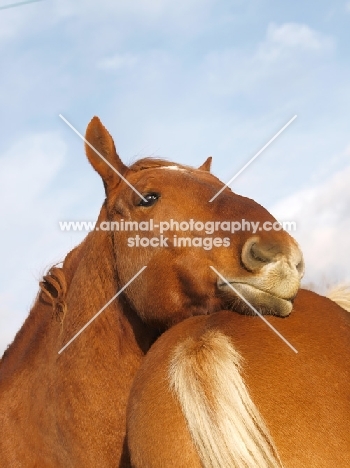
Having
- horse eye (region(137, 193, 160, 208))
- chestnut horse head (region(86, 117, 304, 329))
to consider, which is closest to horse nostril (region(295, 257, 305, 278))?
chestnut horse head (region(86, 117, 304, 329))

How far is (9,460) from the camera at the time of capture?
380cm

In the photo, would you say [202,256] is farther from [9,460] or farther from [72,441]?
[9,460]

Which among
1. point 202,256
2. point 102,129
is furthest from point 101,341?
point 102,129

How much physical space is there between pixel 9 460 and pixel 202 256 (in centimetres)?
196

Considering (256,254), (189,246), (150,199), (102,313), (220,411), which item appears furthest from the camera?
(102,313)

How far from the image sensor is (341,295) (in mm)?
3594

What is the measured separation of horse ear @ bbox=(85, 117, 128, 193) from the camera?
4.12 meters

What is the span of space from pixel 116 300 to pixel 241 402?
1787 mm

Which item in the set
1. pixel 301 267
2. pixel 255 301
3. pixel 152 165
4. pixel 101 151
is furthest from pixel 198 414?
pixel 101 151

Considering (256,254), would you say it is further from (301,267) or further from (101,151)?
(101,151)

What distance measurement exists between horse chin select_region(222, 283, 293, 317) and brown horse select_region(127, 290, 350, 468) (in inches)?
10.3

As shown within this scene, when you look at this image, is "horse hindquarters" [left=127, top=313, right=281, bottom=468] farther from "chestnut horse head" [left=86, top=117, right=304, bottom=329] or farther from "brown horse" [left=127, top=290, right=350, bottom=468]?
"chestnut horse head" [left=86, top=117, right=304, bottom=329]

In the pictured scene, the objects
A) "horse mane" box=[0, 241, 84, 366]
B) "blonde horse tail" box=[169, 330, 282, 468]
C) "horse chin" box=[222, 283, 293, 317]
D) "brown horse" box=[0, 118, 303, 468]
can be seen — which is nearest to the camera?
"blonde horse tail" box=[169, 330, 282, 468]

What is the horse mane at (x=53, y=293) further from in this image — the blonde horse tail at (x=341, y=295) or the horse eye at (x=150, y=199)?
the blonde horse tail at (x=341, y=295)
